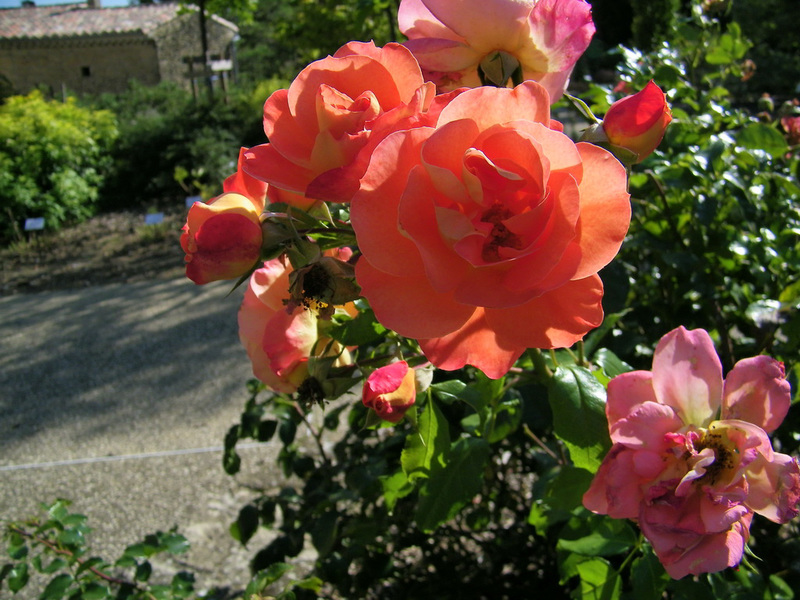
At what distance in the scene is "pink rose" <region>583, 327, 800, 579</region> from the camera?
1.78 ft

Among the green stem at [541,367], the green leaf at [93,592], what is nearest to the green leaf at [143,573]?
the green leaf at [93,592]

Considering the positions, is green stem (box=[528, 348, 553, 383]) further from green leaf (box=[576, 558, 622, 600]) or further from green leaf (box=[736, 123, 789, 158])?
green leaf (box=[736, 123, 789, 158])

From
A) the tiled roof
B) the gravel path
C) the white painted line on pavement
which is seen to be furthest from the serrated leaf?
the tiled roof

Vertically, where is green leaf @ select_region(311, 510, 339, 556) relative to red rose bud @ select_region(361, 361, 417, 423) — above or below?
below

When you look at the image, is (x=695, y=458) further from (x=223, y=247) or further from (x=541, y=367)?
(x=223, y=247)

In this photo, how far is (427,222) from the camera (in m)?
0.41

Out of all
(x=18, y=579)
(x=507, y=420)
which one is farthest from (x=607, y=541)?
(x=18, y=579)

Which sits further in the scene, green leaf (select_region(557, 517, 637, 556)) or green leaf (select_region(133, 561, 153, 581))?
green leaf (select_region(133, 561, 153, 581))

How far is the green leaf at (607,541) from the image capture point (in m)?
0.78

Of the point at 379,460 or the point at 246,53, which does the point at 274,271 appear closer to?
the point at 379,460

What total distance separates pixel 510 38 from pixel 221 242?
281 millimetres

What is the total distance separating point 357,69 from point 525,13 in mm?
151

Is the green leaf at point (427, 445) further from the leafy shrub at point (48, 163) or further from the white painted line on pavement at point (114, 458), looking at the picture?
the leafy shrub at point (48, 163)

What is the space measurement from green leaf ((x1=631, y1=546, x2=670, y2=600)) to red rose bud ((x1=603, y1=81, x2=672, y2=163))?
19.0 inches
